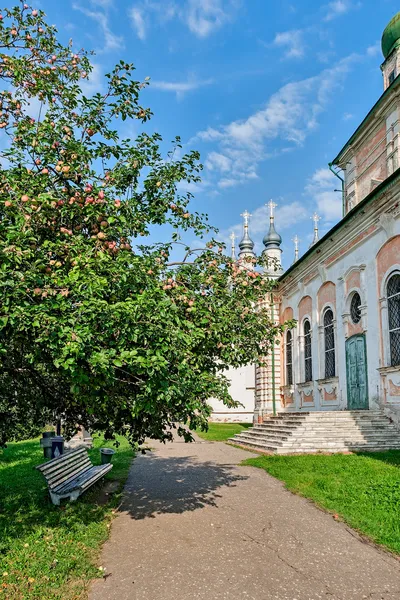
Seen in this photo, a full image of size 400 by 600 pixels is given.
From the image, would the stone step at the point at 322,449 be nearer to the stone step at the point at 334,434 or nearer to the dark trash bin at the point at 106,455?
the stone step at the point at 334,434

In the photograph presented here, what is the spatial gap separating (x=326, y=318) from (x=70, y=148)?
45.3 ft

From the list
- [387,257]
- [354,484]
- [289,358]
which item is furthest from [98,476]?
[289,358]

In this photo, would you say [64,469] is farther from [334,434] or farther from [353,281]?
[353,281]

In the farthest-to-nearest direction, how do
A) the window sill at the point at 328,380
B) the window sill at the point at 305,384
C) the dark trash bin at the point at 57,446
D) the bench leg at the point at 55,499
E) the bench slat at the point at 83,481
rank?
the window sill at the point at 305,384 → the window sill at the point at 328,380 → the dark trash bin at the point at 57,446 → the bench slat at the point at 83,481 → the bench leg at the point at 55,499

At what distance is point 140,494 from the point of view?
8.34 metres

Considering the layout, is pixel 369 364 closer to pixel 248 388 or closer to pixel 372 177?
pixel 372 177

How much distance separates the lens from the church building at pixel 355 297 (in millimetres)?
13297

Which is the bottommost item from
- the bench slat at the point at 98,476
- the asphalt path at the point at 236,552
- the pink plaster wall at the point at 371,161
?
the asphalt path at the point at 236,552

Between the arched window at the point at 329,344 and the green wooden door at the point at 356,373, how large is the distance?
1533mm

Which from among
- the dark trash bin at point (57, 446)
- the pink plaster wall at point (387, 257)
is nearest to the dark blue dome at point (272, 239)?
the pink plaster wall at point (387, 257)

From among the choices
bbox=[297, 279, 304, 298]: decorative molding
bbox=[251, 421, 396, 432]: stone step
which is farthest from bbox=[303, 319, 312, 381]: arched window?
bbox=[251, 421, 396, 432]: stone step

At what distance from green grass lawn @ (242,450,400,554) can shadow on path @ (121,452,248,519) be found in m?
1.09

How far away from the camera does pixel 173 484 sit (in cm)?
927

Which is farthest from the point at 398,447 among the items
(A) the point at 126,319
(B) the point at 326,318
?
(A) the point at 126,319
